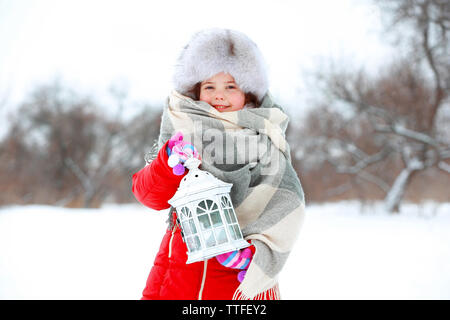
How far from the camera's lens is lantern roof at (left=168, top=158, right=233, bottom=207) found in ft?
3.92

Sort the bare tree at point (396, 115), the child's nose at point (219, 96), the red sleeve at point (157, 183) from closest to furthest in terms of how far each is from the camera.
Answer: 1. the red sleeve at point (157, 183)
2. the child's nose at point (219, 96)
3. the bare tree at point (396, 115)

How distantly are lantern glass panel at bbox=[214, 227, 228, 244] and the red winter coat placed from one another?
0.24m

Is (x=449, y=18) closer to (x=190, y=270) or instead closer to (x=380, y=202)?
(x=380, y=202)

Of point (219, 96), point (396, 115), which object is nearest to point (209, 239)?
point (219, 96)

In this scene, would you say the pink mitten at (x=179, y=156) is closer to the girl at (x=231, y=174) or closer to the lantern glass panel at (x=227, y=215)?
the girl at (x=231, y=174)

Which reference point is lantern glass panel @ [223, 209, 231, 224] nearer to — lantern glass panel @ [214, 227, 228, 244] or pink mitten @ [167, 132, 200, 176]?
lantern glass panel @ [214, 227, 228, 244]

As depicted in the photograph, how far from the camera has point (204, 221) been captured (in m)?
1.21

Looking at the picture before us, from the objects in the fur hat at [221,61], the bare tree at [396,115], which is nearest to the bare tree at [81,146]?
the bare tree at [396,115]

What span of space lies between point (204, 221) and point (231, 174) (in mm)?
236

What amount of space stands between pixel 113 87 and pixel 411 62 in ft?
26.9

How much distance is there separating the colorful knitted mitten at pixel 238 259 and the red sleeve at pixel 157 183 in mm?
304

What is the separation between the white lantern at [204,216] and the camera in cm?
118

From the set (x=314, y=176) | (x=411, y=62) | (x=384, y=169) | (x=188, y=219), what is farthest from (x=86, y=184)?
(x=188, y=219)

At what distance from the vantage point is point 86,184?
11.2 metres
